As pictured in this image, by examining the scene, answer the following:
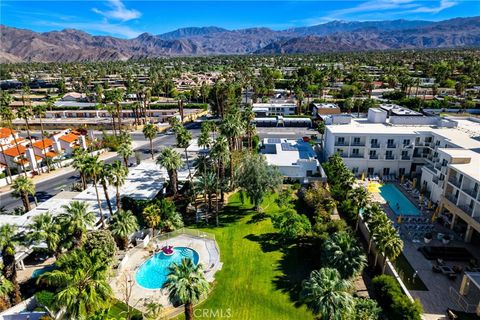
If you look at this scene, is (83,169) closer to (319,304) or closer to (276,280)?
(276,280)

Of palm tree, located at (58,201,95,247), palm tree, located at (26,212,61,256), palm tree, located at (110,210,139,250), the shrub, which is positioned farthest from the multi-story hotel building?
palm tree, located at (26,212,61,256)

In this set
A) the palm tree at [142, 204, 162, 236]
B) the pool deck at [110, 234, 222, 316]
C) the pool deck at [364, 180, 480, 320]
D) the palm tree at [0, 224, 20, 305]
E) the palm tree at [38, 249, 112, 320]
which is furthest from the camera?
the palm tree at [142, 204, 162, 236]

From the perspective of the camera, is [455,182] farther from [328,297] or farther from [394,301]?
[328,297]

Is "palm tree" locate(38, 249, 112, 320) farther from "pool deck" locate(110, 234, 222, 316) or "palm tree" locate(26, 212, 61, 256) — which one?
"palm tree" locate(26, 212, 61, 256)

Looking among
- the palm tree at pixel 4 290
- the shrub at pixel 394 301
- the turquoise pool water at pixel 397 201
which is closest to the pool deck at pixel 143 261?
the palm tree at pixel 4 290

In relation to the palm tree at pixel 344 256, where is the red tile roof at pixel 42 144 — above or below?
above

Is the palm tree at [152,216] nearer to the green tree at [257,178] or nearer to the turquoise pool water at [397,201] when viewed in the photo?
the green tree at [257,178]

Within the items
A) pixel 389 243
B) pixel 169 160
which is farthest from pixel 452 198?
pixel 169 160
